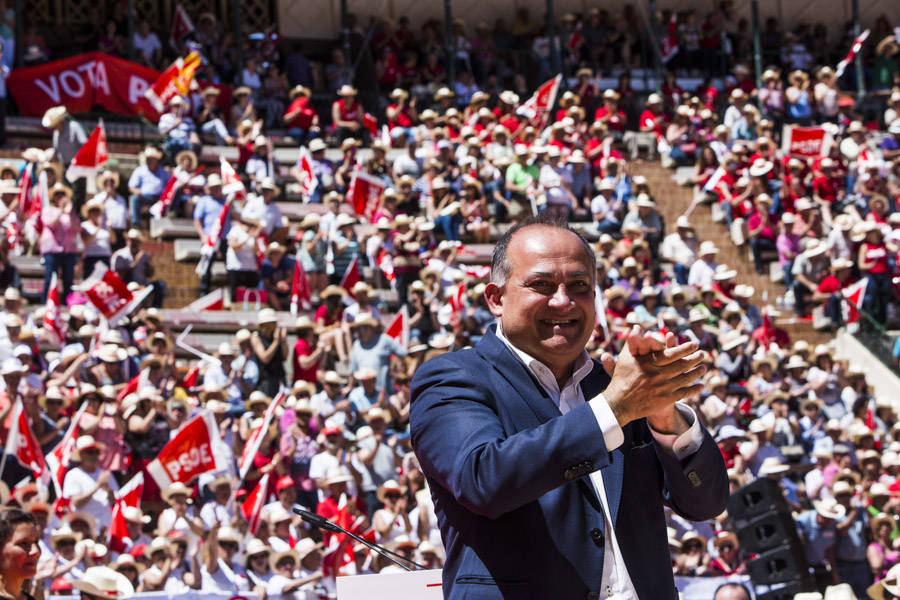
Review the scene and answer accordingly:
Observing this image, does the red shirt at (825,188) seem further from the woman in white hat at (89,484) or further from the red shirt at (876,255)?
the woman in white hat at (89,484)

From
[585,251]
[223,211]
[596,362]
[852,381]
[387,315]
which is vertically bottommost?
[852,381]

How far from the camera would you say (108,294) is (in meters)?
13.2

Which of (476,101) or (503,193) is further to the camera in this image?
(476,101)


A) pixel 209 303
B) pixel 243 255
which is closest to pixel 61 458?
pixel 209 303

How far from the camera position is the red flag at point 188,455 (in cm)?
1106

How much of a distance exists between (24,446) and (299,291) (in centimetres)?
425

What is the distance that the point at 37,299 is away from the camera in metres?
14.3

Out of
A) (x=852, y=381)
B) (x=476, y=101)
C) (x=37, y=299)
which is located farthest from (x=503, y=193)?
(x=37, y=299)

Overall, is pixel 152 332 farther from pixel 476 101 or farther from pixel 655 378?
pixel 655 378

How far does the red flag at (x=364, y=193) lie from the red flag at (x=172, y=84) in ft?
8.11

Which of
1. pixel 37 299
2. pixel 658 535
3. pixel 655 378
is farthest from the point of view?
pixel 37 299

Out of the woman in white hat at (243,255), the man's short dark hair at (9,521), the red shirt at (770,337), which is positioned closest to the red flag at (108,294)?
the woman in white hat at (243,255)

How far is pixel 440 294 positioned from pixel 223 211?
8.05 ft

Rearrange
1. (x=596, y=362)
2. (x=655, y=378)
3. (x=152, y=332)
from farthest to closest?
1. (x=152, y=332)
2. (x=596, y=362)
3. (x=655, y=378)
